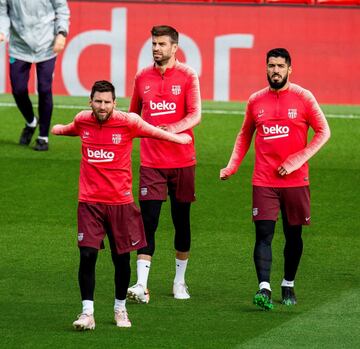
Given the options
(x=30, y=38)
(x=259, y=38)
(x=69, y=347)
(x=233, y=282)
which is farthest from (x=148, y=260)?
(x=259, y=38)

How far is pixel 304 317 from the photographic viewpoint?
440 inches

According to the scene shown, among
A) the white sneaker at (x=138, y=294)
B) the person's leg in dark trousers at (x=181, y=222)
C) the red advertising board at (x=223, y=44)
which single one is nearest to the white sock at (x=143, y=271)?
the white sneaker at (x=138, y=294)

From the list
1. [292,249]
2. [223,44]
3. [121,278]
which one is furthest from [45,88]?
[121,278]

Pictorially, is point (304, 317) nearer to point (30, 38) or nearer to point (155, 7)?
point (30, 38)

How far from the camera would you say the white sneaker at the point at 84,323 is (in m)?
10.5

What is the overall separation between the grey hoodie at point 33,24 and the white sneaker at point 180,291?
22.4ft

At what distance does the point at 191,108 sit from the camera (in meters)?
12.1

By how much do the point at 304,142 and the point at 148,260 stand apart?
1621 mm

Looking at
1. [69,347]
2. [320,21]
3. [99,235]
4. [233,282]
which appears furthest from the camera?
[320,21]

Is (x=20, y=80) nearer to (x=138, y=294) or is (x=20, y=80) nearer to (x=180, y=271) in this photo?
(x=180, y=271)

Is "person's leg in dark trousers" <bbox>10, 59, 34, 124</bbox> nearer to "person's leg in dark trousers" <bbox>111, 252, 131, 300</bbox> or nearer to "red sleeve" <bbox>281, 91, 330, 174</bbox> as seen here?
"red sleeve" <bbox>281, 91, 330, 174</bbox>

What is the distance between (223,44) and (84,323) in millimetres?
12075

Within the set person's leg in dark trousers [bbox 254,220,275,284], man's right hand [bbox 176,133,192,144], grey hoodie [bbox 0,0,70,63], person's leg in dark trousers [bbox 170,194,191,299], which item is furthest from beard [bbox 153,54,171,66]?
grey hoodie [bbox 0,0,70,63]

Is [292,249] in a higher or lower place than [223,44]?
lower
